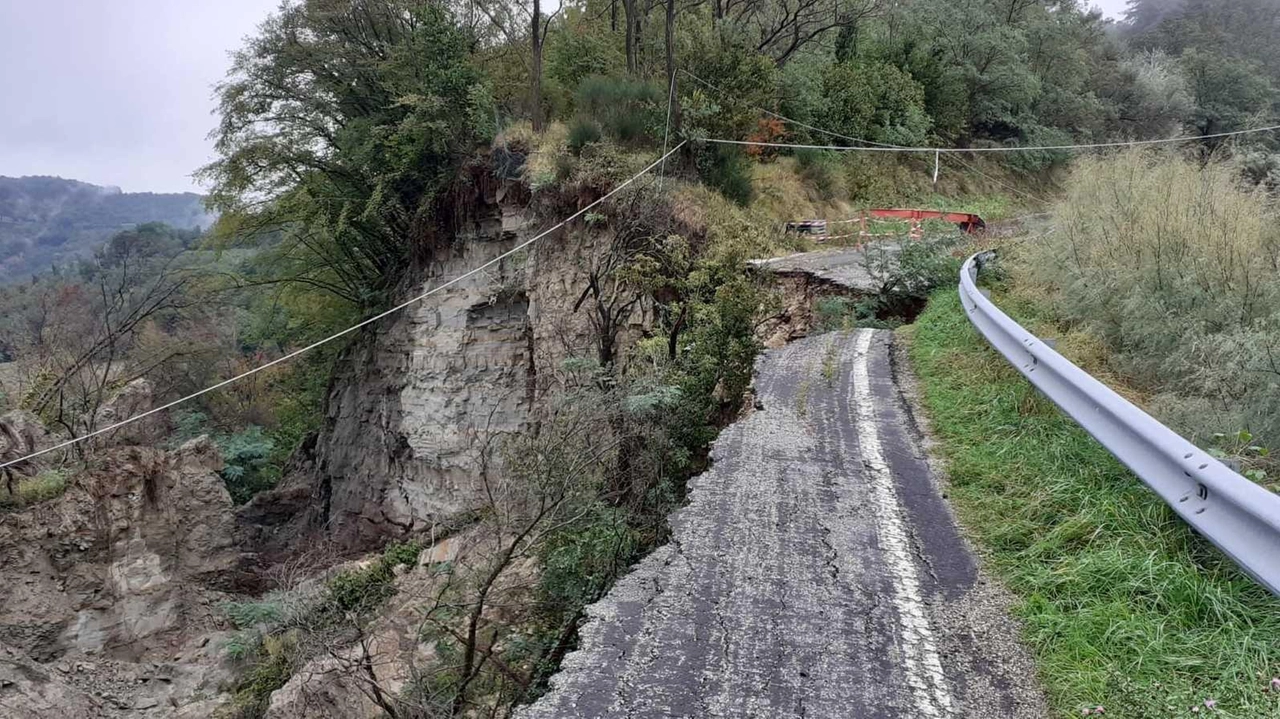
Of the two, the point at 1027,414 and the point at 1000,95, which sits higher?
the point at 1000,95

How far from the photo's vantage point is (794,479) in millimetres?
3992

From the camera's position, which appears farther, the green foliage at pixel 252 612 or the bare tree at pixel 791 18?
Result: the bare tree at pixel 791 18

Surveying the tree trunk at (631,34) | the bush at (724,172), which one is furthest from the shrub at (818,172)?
the tree trunk at (631,34)

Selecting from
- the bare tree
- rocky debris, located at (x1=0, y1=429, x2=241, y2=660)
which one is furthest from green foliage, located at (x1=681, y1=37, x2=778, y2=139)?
rocky debris, located at (x1=0, y1=429, x2=241, y2=660)

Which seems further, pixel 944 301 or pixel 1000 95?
pixel 1000 95

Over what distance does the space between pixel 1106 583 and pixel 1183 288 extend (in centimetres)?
371

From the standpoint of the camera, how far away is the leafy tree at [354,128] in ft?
46.3

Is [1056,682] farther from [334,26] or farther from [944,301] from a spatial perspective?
[334,26]

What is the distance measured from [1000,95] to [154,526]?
2546 centimetres

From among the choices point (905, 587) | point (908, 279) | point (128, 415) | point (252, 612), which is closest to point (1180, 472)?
point (905, 587)

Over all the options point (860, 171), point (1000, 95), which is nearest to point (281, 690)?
point (860, 171)

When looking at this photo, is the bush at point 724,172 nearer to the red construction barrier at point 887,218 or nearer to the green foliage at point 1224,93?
the red construction barrier at point 887,218

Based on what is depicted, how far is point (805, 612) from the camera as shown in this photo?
273 cm

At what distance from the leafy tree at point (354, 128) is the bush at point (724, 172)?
14.7ft
